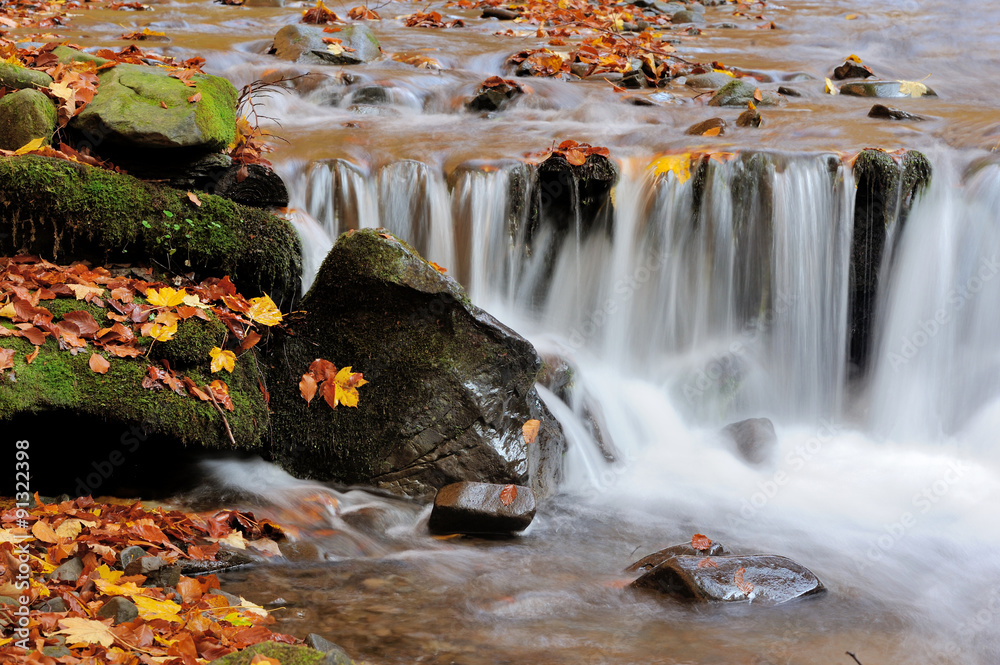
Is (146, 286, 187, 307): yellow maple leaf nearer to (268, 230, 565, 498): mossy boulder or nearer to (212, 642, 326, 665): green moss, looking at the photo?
(268, 230, 565, 498): mossy boulder

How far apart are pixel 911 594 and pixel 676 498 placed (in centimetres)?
140

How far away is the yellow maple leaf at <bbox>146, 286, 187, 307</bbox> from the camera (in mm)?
4250

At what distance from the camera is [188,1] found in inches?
499

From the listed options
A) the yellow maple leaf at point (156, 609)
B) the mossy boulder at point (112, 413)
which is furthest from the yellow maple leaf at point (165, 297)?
the yellow maple leaf at point (156, 609)

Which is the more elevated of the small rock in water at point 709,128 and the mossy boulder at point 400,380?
the small rock in water at point 709,128

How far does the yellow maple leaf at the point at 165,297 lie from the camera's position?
425 centimetres

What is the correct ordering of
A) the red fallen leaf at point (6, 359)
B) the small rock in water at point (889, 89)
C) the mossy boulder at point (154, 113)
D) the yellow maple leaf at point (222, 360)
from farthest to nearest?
the small rock in water at point (889, 89)
the mossy boulder at point (154, 113)
the yellow maple leaf at point (222, 360)
the red fallen leaf at point (6, 359)

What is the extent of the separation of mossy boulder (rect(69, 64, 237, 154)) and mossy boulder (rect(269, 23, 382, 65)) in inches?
167

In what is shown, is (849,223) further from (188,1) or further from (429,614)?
(188,1)

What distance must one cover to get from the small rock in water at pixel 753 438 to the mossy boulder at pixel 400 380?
1.63m

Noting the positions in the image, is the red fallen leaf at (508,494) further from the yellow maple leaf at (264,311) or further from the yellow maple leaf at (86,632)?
the yellow maple leaf at (86,632)

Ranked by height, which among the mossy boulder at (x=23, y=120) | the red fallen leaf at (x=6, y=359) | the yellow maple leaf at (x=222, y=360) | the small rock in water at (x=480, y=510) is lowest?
the small rock in water at (x=480, y=510)

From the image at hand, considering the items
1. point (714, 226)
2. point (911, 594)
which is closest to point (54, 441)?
point (911, 594)

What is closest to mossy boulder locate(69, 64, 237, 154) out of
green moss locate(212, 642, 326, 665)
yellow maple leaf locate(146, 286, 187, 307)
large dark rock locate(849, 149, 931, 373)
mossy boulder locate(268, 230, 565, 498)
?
yellow maple leaf locate(146, 286, 187, 307)
